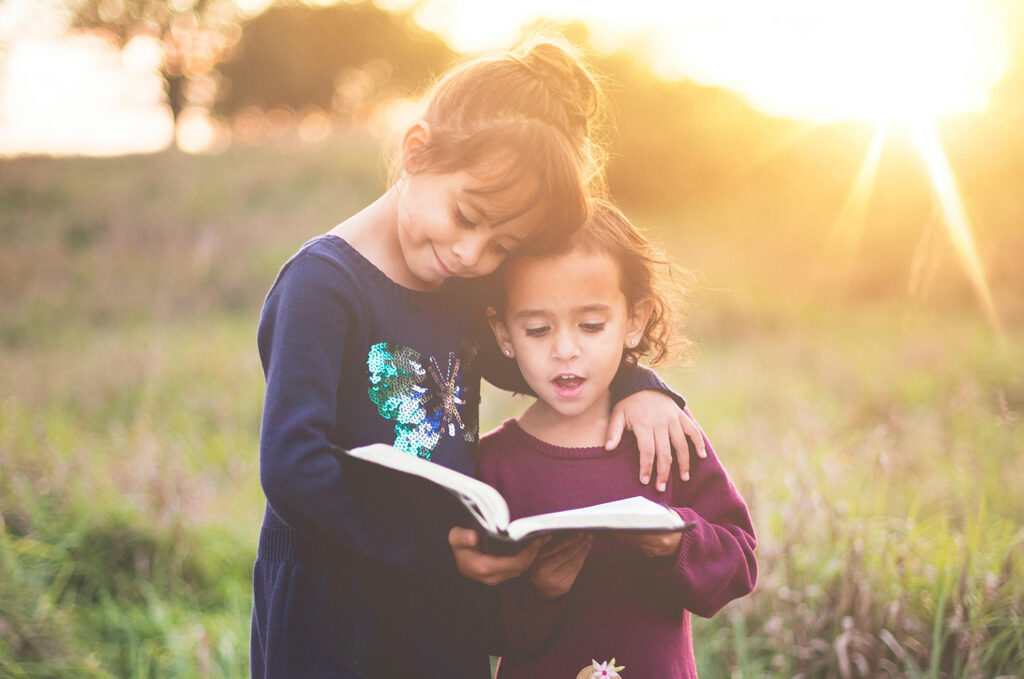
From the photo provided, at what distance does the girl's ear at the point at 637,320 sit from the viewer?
203 cm

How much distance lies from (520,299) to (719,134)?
12209 mm

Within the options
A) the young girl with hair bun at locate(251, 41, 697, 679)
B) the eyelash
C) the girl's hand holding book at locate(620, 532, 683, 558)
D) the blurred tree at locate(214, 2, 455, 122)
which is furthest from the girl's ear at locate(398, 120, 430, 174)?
the blurred tree at locate(214, 2, 455, 122)

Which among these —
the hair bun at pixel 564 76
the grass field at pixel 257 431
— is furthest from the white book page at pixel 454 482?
the grass field at pixel 257 431

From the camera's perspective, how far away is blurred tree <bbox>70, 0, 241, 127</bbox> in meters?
23.8

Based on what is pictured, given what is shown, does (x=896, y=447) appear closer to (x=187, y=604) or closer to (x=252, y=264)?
(x=187, y=604)

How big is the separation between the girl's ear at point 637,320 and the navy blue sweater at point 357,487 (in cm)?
14

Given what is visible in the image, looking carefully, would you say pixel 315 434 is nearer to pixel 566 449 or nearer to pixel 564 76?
pixel 566 449

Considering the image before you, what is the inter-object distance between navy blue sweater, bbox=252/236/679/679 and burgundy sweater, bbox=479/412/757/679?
0.14 m

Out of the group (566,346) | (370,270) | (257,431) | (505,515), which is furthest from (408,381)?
(257,431)

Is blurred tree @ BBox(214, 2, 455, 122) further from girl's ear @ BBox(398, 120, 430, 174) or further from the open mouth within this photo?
the open mouth

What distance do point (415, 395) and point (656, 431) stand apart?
0.55 metres

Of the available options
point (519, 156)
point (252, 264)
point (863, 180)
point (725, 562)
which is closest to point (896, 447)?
point (725, 562)

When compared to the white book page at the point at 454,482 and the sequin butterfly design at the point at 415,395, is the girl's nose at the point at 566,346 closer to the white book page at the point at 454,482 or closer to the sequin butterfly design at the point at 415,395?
the sequin butterfly design at the point at 415,395

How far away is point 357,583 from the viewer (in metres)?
1.73
